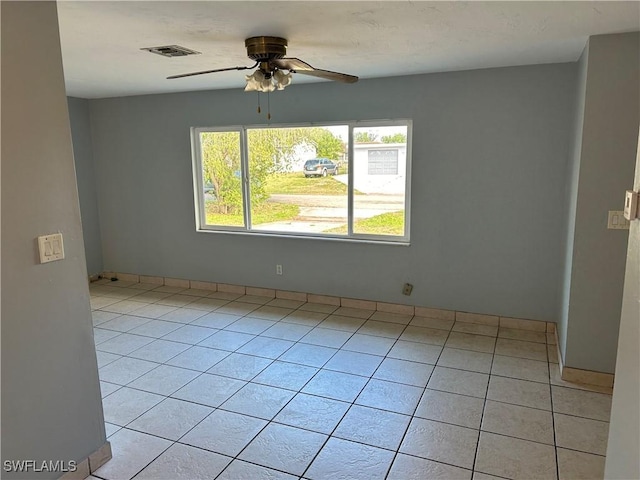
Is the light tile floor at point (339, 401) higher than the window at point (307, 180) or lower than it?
lower

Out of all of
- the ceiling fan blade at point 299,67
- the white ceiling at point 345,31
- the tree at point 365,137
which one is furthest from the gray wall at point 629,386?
the tree at point 365,137

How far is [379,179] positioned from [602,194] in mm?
1886

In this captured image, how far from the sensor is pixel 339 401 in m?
2.72

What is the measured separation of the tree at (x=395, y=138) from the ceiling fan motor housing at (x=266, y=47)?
67.4 inches

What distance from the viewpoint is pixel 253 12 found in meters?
2.11

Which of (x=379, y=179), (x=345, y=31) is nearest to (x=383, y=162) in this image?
(x=379, y=179)

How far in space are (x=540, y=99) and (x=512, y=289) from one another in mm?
1558

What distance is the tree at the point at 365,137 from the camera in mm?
4102

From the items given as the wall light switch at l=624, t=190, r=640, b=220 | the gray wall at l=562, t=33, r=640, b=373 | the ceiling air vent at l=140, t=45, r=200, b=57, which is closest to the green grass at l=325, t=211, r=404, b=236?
the gray wall at l=562, t=33, r=640, b=373

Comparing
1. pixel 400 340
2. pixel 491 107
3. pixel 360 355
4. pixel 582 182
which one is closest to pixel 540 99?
pixel 491 107

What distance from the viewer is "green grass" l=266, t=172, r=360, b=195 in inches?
172

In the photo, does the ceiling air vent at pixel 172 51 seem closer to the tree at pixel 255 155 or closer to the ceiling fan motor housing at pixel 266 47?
the ceiling fan motor housing at pixel 266 47

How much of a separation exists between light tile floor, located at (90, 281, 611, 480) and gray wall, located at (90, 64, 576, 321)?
1.37 ft

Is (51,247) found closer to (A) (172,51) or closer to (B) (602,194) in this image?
(A) (172,51)
